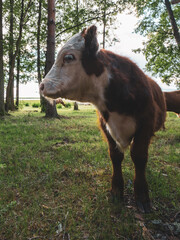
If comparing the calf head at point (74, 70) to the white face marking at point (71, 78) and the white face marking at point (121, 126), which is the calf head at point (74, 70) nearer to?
the white face marking at point (71, 78)

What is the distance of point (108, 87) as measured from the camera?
76.7 inches

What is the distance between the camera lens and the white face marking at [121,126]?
6.53 ft

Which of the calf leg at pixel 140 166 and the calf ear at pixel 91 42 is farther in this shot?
the calf leg at pixel 140 166

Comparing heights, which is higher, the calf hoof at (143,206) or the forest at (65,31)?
the forest at (65,31)

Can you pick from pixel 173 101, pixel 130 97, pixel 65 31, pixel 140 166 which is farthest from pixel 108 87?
pixel 65 31

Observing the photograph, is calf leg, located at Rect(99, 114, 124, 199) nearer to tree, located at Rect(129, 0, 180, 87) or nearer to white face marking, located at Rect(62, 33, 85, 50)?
white face marking, located at Rect(62, 33, 85, 50)

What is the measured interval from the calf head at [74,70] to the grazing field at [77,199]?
1.37 m

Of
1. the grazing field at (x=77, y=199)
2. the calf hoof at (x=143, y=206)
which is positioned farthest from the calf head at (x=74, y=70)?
the calf hoof at (x=143, y=206)

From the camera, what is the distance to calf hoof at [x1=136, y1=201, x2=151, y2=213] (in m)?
2.15

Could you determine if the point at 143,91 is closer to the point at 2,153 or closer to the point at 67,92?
the point at 67,92

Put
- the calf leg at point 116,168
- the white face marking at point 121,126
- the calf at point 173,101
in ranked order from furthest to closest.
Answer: the calf at point 173,101 < the calf leg at point 116,168 < the white face marking at point 121,126

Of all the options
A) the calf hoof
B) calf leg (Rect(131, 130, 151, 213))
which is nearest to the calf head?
calf leg (Rect(131, 130, 151, 213))

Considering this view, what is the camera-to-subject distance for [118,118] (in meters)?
1.99

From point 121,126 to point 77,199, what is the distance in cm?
115
